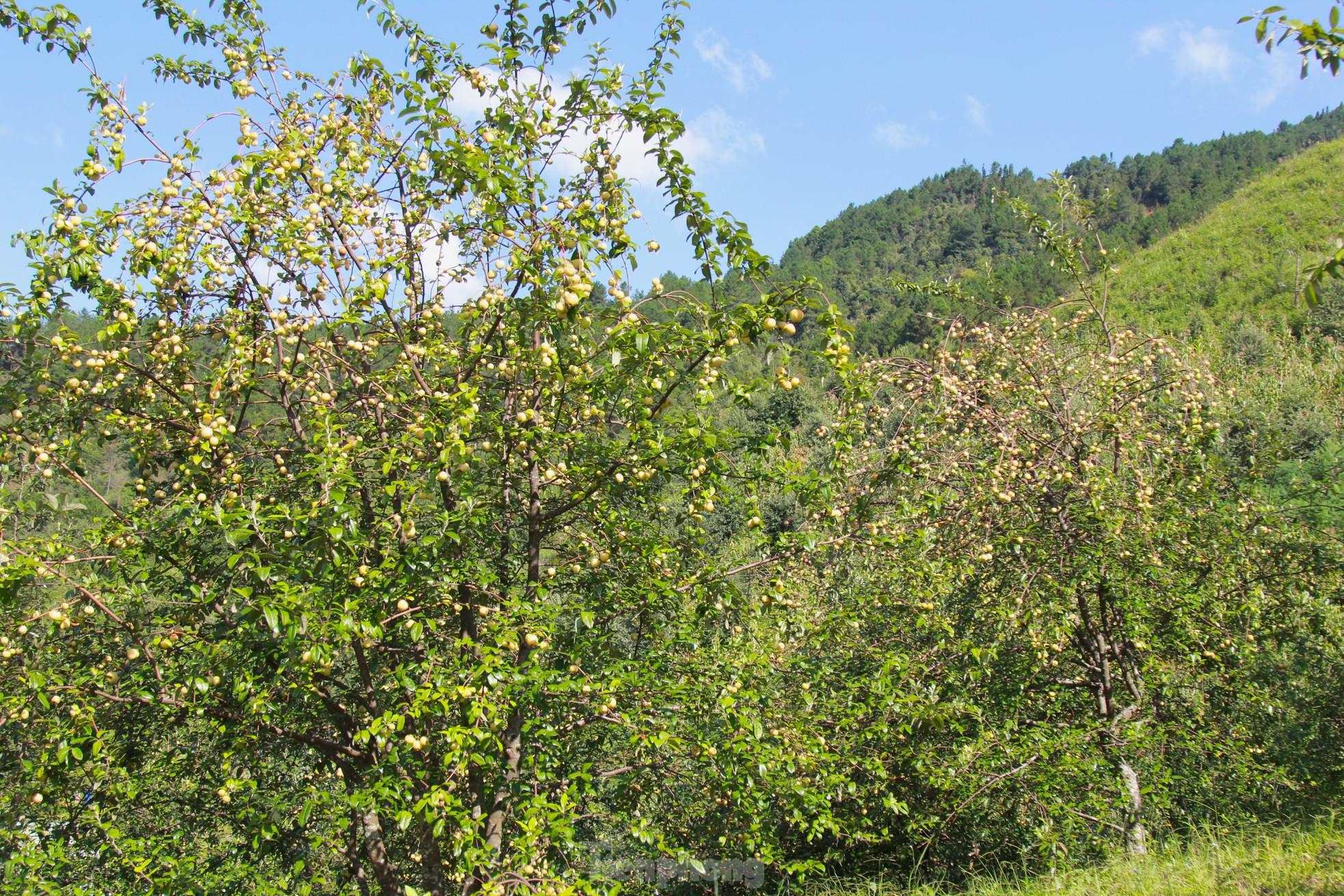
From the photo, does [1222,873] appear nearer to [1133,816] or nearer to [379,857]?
[1133,816]

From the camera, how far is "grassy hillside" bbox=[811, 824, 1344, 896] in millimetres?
3734

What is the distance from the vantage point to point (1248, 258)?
1718 inches

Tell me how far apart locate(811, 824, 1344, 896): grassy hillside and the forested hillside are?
114 ft

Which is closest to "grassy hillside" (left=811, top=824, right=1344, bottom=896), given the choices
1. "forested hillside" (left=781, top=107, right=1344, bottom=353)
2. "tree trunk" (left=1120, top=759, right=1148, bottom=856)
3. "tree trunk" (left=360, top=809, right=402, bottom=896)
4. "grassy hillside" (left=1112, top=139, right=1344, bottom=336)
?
"tree trunk" (left=1120, top=759, right=1148, bottom=856)

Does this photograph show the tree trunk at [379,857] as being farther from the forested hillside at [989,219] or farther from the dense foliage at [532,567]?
the forested hillside at [989,219]

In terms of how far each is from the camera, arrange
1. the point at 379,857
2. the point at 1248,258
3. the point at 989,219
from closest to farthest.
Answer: the point at 379,857
the point at 1248,258
the point at 989,219

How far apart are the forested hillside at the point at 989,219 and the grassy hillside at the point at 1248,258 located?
14.8 ft

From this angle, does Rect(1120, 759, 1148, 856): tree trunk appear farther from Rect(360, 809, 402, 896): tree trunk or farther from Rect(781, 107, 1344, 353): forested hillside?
Rect(781, 107, 1344, 353): forested hillside

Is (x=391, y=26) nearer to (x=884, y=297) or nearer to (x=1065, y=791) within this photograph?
(x=1065, y=791)

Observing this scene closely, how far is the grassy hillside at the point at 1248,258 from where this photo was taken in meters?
36.9

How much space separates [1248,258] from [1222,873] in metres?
49.3

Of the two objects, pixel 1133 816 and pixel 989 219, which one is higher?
pixel 989 219

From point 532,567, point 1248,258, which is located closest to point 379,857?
point 532,567

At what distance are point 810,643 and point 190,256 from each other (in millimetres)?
3530
